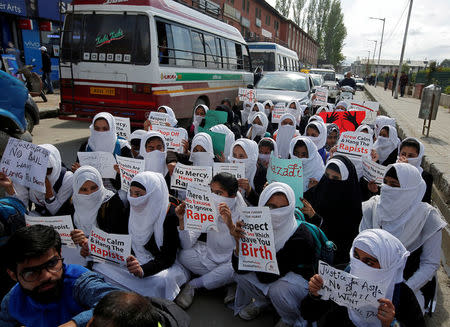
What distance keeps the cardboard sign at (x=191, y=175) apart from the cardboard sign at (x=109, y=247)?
1.03m

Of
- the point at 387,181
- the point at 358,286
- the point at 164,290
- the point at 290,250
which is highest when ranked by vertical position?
the point at 387,181

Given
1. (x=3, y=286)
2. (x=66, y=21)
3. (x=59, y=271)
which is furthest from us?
(x=66, y=21)

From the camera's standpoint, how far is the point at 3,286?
2.28m

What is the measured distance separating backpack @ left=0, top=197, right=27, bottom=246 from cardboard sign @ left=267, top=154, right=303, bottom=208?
217 centimetres

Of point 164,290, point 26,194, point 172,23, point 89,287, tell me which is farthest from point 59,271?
point 172,23

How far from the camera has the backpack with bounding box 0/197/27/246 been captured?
2291 millimetres

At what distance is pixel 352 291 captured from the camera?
177 centimetres

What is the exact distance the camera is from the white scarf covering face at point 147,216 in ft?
8.58

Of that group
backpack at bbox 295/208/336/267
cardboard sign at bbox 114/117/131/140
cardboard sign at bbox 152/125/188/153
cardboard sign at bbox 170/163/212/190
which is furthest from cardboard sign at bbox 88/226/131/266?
cardboard sign at bbox 114/117/131/140

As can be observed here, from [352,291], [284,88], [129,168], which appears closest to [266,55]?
[284,88]

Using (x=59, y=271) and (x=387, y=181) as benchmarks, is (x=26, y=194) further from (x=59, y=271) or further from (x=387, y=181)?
(x=387, y=181)

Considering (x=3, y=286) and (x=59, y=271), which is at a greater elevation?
(x=59, y=271)

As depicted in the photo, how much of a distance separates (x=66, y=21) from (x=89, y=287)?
23.0ft

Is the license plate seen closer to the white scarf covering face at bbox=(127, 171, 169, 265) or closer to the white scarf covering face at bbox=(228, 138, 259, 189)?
the white scarf covering face at bbox=(228, 138, 259, 189)
